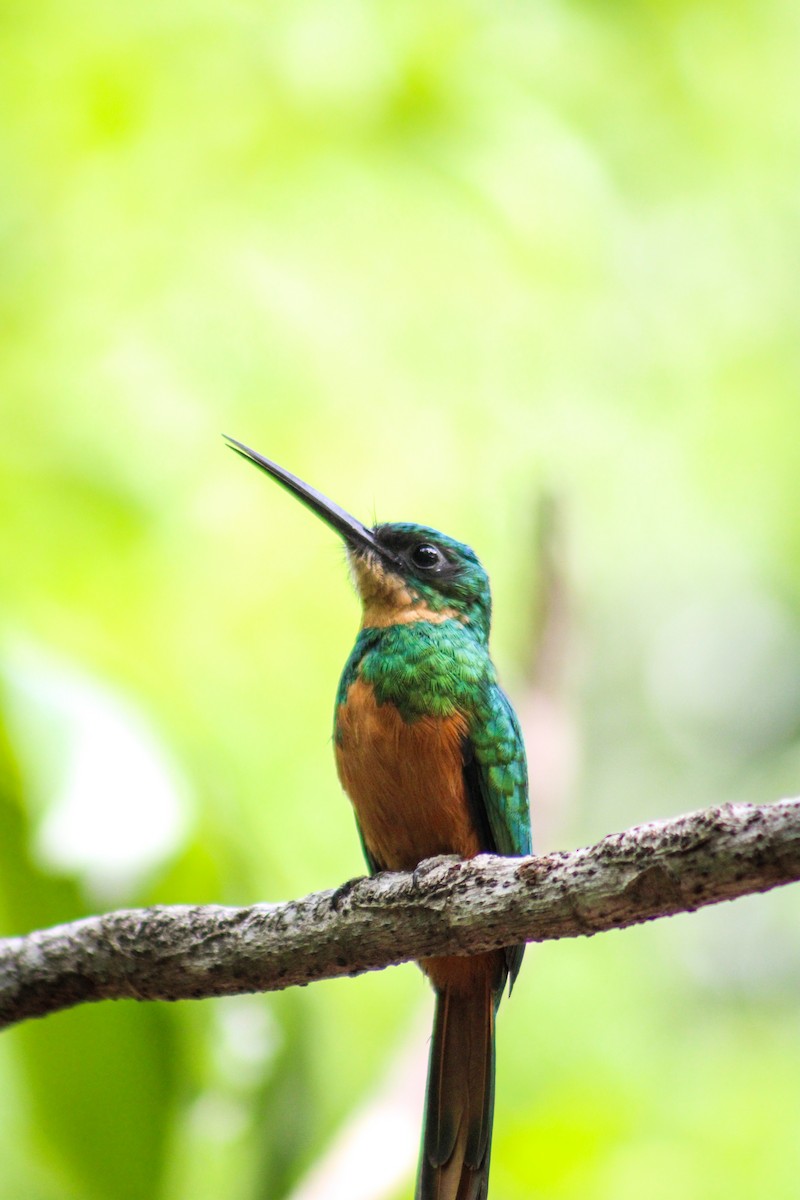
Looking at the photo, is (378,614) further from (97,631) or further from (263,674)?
(263,674)

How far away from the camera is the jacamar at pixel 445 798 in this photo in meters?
2.31

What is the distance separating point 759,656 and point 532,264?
2657 mm

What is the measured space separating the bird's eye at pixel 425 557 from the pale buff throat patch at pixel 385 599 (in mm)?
85

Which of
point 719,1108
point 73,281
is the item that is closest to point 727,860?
point 73,281

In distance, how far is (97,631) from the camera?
146 inches

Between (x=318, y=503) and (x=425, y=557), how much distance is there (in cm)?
33

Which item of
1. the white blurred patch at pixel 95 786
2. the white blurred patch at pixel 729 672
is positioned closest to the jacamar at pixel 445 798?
the white blurred patch at pixel 95 786

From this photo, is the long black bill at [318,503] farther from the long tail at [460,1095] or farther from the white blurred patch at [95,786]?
the long tail at [460,1095]

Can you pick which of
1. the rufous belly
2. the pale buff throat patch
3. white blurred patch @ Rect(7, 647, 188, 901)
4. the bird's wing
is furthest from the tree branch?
the pale buff throat patch

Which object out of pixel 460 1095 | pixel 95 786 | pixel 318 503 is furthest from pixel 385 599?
pixel 460 1095

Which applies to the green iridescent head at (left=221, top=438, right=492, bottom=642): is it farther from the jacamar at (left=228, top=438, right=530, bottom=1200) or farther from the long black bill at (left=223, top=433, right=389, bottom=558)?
the jacamar at (left=228, top=438, right=530, bottom=1200)

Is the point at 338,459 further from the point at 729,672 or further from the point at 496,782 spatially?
the point at 729,672

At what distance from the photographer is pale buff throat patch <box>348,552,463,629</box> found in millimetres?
2857

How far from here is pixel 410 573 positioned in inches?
118
